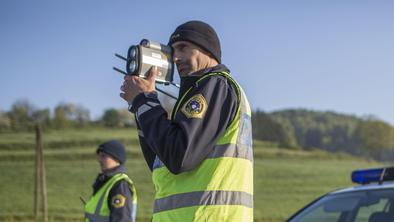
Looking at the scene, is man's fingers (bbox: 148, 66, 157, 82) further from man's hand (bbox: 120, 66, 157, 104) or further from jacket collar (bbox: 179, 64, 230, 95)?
jacket collar (bbox: 179, 64, 230, 95)

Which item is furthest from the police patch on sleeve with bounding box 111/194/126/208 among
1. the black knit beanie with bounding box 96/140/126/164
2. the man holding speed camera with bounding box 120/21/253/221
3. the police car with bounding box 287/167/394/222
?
the man holding speed camera with bounding box 120/21/253/221

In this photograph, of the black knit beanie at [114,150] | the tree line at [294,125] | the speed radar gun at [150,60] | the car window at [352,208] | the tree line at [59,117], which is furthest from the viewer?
the tree line at [294,125]

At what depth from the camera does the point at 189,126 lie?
2199 mm

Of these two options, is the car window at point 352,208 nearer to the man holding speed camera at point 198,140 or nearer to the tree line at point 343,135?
the man holding speed camera at point 198,140

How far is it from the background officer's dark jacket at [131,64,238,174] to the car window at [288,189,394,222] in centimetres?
256

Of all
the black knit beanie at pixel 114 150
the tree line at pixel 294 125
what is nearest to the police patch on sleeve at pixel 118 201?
the black knit beanie at pixel 114 150

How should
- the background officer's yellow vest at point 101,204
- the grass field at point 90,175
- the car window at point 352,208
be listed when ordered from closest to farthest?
the car window at point 352,208
the background officer's yellow vest at point 101,204
the grass field at point 90,175

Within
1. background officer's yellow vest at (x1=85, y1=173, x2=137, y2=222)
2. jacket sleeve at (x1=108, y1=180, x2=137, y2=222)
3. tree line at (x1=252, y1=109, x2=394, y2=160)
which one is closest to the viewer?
jacket sleeve at (x1=108, y1=180, x2=137, y2=222)

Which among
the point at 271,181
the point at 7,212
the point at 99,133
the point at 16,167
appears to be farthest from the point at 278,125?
the point at 7,212

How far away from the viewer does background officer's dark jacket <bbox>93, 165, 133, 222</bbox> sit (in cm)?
502

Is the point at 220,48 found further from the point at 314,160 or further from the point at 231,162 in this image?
the point at 314,160

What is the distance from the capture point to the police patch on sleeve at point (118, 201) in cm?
510

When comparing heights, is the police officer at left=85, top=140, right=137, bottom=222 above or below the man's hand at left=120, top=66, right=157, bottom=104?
below

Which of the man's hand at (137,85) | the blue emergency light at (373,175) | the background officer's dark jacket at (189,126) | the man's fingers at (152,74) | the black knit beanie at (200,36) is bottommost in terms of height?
the blue emergency light at (373,175)
